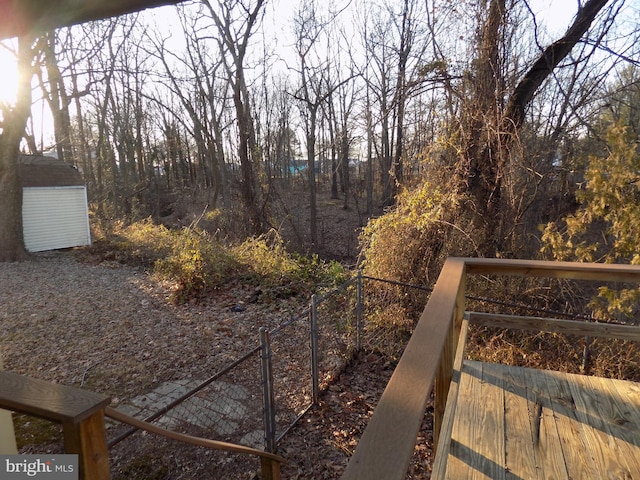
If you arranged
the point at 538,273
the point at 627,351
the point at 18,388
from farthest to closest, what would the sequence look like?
the point at 627,351 → the point at 538,273 → the point at 18,388

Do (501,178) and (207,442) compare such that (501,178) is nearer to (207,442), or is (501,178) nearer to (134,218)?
(207,442)

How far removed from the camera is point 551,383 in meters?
2.29

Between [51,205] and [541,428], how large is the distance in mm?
14515

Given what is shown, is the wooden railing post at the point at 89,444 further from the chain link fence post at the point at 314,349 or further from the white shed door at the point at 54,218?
the white shed door at the point at 54,218

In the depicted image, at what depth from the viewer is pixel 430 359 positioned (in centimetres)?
107

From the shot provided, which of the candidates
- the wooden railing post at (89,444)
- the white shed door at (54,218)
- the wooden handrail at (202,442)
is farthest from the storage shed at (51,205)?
the wooden railing post at (89,444)

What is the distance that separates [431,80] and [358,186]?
17.4 meters

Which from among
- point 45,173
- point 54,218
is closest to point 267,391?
point 54,218

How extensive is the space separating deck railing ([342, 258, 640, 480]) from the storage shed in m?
13.6

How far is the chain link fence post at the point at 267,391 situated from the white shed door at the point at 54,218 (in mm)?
12126

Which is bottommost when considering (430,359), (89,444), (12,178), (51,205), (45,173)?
(89,444)

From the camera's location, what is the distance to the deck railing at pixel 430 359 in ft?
2.35

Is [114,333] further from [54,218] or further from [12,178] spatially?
[54,218]

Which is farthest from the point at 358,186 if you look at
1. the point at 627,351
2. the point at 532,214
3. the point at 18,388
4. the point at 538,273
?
the point at 18,388
